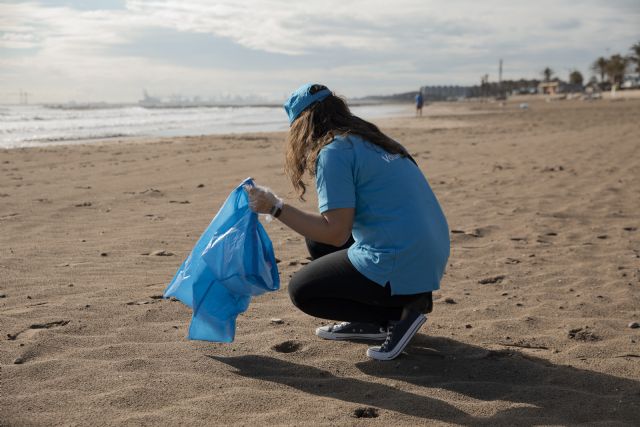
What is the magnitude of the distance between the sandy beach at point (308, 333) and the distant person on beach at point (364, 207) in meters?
0.40

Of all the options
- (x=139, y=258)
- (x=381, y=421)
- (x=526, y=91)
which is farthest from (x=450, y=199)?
(x=526, y=91)

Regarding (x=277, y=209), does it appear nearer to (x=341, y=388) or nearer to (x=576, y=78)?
(x=341, y=388)

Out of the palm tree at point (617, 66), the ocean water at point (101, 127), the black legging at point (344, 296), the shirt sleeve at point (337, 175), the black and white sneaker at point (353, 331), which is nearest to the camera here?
the shirt sleeve at point (337, 175)

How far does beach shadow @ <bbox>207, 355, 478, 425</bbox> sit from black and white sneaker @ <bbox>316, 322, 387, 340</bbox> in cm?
36

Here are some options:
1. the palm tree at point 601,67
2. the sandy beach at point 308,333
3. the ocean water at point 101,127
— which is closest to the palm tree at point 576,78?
the palm tree at point 601,67

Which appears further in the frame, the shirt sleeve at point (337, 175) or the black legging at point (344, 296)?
the black legging at point (344, 296)

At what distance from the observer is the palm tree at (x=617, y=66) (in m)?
81.4

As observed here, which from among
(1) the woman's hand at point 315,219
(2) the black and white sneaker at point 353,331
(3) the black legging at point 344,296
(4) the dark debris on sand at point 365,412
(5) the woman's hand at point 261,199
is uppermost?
(5) the woman's hand at point 261,199

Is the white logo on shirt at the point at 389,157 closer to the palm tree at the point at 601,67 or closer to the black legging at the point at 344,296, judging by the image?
the black legging at the point at 344,296

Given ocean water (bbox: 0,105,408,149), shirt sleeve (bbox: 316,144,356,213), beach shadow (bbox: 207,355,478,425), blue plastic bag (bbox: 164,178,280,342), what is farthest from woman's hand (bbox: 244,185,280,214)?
ocean water (bbox: 0,105,408,149)

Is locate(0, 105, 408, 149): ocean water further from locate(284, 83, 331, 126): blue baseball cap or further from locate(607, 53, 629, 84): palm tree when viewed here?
locate(607, 53, 629, 84): palm tree

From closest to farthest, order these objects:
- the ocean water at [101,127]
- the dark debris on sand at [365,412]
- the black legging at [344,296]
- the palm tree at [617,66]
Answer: the dark debris on sand at [365,412], the black legging at [344,296], the ocean water at [101,127], the palm tree at [617,66]

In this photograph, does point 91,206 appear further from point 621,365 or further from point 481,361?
point 621,365

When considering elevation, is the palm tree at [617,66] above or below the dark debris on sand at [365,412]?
above
